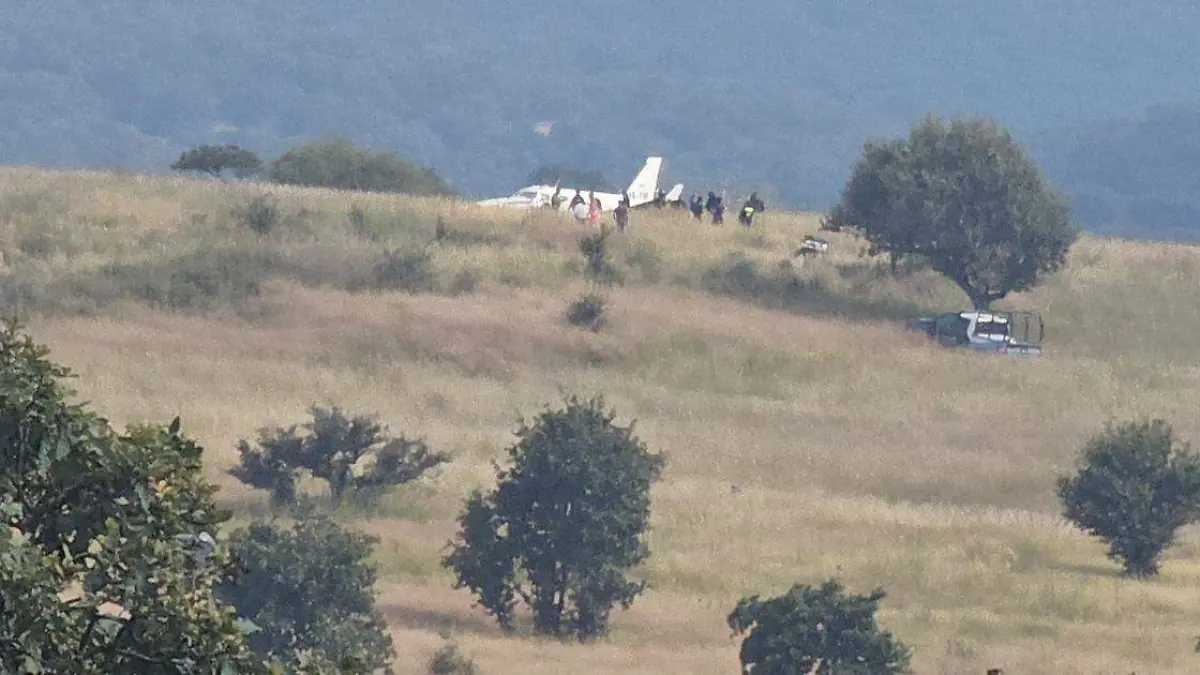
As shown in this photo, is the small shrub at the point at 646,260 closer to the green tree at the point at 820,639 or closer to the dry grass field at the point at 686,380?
the dry grass field at the point at 686,380

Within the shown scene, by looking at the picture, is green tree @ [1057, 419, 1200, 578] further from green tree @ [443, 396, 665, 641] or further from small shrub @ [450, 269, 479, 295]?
small shrub @ [450, 269, 479, 295]

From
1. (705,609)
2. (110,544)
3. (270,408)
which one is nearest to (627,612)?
(705,609)

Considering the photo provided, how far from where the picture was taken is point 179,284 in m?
44.5

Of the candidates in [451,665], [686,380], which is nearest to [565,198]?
[686,380]

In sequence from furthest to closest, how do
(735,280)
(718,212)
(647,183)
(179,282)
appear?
1. (647,183)
2. (718,212)
3. (735,280)
4. (179,282)

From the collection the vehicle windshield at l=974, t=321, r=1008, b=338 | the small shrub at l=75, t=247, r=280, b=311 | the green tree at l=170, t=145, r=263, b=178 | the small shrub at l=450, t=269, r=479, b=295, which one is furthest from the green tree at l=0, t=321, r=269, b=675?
the green tree at l=170, t=145, r=263, b=178

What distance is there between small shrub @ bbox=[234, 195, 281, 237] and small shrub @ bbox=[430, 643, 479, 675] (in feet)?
101

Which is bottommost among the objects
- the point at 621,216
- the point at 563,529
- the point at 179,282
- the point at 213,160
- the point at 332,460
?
the point at 563,529

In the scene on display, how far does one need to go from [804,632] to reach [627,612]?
570 cm

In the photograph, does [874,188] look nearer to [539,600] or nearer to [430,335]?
[430,335]

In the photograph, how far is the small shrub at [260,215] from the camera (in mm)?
49844

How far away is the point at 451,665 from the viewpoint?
18.9m

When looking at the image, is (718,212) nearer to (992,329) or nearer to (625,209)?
(625,209)

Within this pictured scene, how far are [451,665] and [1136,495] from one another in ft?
42.7
